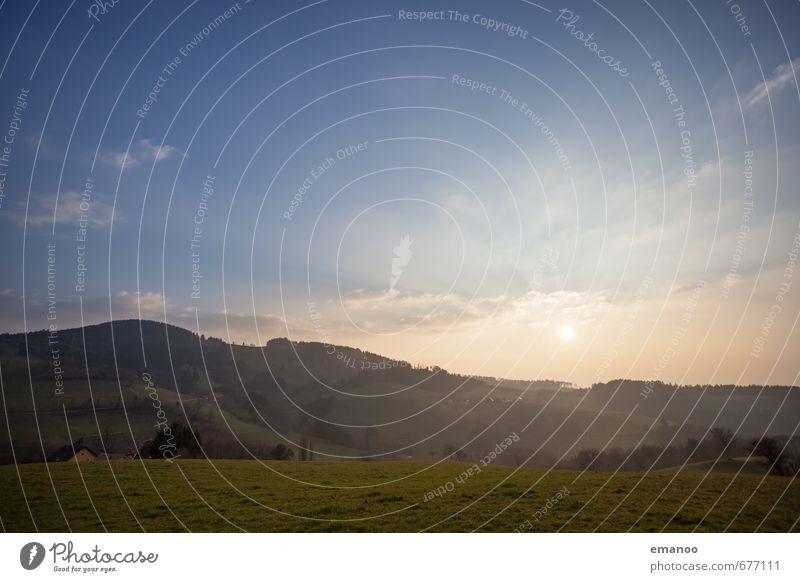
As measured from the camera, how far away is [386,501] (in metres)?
19.6

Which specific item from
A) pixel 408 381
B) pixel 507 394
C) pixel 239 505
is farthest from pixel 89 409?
pixel 239 505

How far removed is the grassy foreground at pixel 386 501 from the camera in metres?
16.9

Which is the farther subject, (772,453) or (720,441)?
(720,441)

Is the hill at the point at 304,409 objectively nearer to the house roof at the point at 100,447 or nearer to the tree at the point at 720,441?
the house roof at the point at 100,447

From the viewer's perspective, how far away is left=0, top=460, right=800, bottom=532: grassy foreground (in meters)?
16.9

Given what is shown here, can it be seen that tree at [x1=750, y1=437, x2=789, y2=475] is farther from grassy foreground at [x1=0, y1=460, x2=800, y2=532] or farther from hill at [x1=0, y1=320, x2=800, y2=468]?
hill at [x1=0, y1=320, x2=800, y2=468]

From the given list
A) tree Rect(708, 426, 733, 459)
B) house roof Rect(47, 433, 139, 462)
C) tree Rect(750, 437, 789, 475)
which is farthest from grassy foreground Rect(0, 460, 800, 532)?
tree Rect(708, 426, 733, 459)

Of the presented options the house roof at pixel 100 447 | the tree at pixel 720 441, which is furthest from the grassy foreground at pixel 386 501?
the tree at pixel 720 441

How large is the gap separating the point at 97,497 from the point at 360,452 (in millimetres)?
66491

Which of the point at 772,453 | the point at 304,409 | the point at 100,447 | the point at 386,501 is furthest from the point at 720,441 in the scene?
the point at 100,447

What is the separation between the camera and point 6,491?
2247cm

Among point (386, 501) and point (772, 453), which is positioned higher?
point (386, 501)

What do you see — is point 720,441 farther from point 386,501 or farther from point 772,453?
point 386,501
